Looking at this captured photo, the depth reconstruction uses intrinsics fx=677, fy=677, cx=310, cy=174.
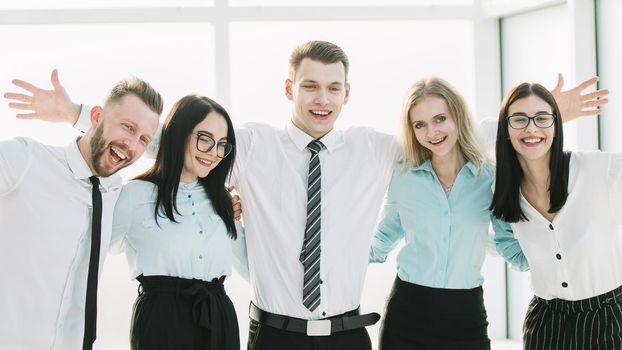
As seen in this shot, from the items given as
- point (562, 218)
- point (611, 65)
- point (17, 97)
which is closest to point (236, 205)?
point (17, 97)

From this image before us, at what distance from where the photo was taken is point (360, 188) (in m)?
2.77

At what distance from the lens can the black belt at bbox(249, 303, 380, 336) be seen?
2617mm

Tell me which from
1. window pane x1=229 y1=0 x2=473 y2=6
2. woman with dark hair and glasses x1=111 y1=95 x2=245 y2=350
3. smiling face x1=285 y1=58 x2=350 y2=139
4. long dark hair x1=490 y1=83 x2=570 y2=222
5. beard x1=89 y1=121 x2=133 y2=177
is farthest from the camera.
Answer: window pane x1=229 y1=0 x2=473 y2=6

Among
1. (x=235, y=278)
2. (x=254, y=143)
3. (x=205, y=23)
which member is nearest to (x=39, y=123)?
(x=205, y=23)

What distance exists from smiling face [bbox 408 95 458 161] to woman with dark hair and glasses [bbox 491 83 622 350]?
194 millimetres

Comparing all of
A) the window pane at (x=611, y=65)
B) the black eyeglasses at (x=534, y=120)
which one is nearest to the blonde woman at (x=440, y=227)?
the black eyeglasses at (x=534, y=120)

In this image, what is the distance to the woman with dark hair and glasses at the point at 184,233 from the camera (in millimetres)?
2379

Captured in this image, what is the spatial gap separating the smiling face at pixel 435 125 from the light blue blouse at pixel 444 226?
0.12 metres

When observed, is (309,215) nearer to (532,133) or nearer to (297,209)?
(297,209)

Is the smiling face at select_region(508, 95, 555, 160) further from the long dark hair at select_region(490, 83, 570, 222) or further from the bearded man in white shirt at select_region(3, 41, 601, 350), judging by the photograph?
the bearded man in white shirt at select_region(3, 41, 601, 350)

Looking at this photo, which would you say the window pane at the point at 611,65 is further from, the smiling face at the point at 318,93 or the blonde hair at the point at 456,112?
the smiling face at the point at 318,93

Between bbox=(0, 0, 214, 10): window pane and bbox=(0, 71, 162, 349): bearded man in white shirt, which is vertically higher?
bbox=(0, 0, 214, 10): window pane

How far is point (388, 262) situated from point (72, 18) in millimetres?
2729

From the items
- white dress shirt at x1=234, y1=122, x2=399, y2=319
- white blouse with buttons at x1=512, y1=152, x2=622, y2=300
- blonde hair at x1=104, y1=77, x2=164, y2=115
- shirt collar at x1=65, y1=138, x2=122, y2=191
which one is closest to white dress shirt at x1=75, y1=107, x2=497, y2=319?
white dress shirt at x1=234, y1=122, x2=399, y2=319
